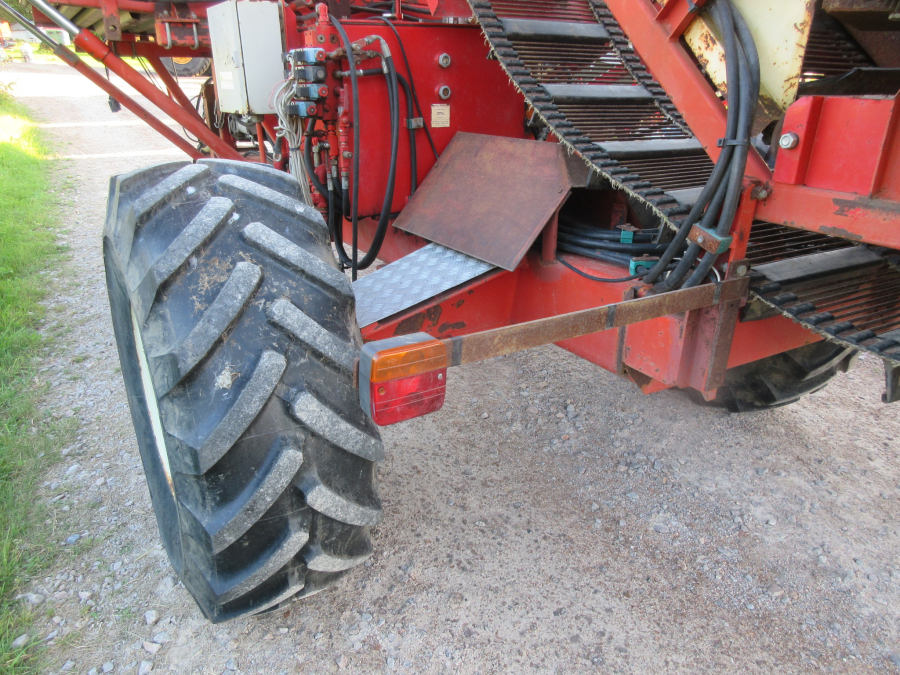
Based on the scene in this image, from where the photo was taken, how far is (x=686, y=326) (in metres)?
1.84

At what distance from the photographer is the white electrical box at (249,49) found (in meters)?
2.46

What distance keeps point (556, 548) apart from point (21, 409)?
242 centimetres

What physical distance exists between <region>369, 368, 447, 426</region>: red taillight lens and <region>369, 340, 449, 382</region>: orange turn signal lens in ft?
0.05

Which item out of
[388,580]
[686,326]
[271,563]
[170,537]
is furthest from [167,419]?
[686,326]

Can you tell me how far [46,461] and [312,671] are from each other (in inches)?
61.3

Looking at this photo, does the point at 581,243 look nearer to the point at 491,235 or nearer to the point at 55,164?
the point at 491,235

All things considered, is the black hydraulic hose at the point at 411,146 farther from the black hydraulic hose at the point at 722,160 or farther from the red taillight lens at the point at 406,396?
the red taillight lens at the point at 406,396

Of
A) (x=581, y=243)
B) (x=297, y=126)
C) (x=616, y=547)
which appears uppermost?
(x=297, y=126)

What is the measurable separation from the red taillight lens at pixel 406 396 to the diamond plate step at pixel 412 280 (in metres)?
0.69

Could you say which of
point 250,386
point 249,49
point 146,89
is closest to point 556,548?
point 250,386

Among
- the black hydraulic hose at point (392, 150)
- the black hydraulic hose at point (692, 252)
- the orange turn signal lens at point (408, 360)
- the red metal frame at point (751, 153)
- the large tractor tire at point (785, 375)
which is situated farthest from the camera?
the large tractor tire at point (785, 375)

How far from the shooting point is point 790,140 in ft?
4.91

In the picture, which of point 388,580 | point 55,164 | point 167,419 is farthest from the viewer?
point 55,164

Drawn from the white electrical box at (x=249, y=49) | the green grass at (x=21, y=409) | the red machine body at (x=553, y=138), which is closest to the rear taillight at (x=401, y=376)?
the red machine body at (x=553, y=138)
